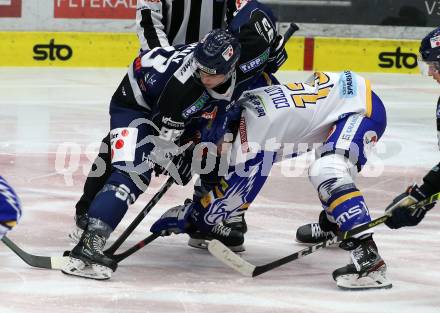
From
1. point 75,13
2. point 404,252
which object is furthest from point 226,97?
point 75,13

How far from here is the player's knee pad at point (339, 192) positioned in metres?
3.75

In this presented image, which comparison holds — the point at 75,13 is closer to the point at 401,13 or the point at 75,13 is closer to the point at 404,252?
the point at 401,13

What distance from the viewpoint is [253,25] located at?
4082mm

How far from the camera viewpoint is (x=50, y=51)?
8.38 meters

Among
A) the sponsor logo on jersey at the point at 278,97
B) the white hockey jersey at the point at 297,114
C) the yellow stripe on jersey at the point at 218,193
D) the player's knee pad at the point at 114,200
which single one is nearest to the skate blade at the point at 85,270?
the player's knee pad at the point at 114,200

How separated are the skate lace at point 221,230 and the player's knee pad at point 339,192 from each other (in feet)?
1.85

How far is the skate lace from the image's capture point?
14.1 feet

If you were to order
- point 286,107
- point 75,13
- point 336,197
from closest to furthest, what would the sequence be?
point 336,197 < point 286,107 < point 75,13

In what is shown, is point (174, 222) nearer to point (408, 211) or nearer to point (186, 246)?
point (186, 246)

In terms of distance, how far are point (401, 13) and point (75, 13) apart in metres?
2.43

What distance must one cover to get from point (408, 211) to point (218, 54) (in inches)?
31.4

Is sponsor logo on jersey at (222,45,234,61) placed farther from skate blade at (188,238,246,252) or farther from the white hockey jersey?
skate blade at (188,238,246,252)

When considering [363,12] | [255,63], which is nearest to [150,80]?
[255,63]

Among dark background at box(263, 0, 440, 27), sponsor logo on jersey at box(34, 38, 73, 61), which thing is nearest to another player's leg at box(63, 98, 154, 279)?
sponsor logo on jersey at box(34, 38, 73, 61)
